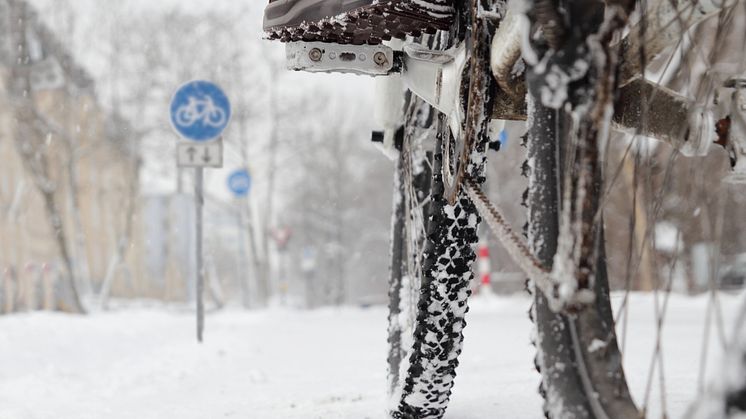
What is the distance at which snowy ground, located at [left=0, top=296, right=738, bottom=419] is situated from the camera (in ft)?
12.5

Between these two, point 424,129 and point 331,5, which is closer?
point 331,5

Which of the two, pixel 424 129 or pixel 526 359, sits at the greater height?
pixel 424 129

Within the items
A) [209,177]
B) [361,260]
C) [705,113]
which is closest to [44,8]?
[209,177]

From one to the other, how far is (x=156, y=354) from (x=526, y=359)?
3695mm

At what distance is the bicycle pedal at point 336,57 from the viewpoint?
252 cm

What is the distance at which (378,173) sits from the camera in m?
49.4

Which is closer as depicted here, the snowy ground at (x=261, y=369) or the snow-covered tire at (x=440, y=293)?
the snow-covered tire at (x=440, y=293)

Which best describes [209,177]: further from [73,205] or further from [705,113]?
[705,113]

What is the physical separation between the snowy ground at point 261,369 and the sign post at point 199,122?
1.92m

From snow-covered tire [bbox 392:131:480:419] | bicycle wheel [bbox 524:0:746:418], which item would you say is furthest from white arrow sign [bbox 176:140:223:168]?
bicycle wheel [bbox 524:0:746:418]

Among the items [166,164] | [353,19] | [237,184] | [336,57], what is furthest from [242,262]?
[353,19]

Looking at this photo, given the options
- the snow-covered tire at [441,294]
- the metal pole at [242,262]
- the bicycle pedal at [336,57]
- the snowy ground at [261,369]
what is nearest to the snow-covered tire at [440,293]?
the snow-covered tire at [441,294]

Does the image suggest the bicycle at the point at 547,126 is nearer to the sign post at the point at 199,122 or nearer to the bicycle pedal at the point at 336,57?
the bicycle pedal at the point at 336,57

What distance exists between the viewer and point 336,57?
2551 mm
